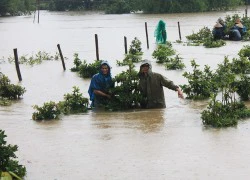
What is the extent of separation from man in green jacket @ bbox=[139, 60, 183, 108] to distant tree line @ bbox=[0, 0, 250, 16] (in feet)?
112

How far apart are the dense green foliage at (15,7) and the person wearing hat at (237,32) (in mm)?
50781

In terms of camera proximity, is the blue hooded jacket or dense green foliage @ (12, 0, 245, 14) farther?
dense green foliage @ (12, 0, 245, 14)

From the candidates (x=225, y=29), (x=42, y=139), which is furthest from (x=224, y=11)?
(x=42, y=139)

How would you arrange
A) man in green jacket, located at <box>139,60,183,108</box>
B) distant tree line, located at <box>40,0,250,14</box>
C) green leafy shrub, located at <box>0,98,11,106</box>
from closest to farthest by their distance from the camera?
man in green jacket, located at <box>139,60,183,108</box>
green leafy shrub, located at <box>0,98,11,106</box>
distant tree line, located at <box>40,0,250,14</box>

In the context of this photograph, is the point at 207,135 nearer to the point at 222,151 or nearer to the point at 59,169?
the point at 222,151

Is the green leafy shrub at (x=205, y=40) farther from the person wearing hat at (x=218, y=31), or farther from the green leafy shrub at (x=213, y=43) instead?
the person wearing hat at (x=218, y=31)

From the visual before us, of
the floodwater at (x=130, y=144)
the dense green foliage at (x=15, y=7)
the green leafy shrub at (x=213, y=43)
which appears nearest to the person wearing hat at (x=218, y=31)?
the green leafy shrub at (x=213, y=43)

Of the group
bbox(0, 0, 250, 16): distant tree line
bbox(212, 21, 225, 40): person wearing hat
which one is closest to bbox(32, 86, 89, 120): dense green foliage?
bbox(212, 21, 225, 40): person wearing hat

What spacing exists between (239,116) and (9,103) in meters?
6.36

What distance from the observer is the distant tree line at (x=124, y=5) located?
60.1 meters

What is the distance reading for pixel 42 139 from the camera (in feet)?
29.5

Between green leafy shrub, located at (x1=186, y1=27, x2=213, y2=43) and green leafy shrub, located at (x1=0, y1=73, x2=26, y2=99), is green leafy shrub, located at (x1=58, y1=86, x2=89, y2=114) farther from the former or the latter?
green leafy shrub, located at (x1=186, y1=27, x2=213, y2=43)

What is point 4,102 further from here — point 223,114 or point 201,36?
point 201,36

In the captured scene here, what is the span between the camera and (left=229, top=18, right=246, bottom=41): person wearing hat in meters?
27.4
